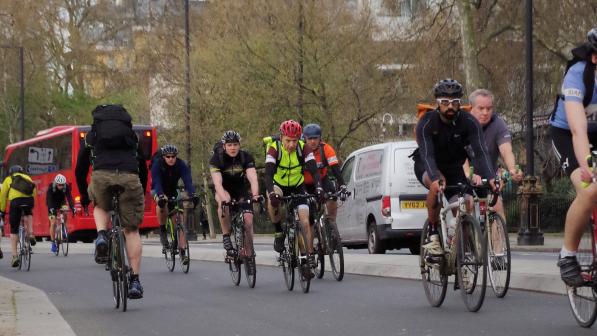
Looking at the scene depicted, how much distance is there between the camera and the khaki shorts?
38.1 feet

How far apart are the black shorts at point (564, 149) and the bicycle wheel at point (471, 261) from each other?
1.40 meters

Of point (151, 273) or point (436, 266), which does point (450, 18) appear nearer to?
point (151, 273)

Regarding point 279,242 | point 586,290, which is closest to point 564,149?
point 586,290

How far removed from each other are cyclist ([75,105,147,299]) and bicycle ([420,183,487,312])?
8.12 feet

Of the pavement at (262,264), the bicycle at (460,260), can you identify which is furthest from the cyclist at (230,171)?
the bicycle at (460,260)

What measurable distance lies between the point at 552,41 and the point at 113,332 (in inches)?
1094

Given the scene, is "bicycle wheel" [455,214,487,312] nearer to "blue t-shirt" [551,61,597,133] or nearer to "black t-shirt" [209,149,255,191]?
"blue t-shirt" [551,61,597,133]

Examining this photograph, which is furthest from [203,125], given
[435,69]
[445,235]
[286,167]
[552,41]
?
[445,235]

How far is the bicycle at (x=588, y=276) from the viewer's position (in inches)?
326

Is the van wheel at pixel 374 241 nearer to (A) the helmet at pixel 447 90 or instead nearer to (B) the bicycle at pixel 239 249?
(B) the bicycle at pixel 239 249

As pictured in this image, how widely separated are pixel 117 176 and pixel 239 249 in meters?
3.26

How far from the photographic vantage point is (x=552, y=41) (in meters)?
→ 36.2

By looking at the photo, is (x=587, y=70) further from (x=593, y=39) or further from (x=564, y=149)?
(x=564, y=149)

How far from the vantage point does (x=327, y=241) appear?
14.5 metres
